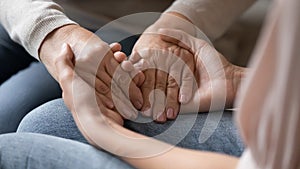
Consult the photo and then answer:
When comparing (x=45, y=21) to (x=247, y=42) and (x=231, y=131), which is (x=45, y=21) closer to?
(x=231, y=131)

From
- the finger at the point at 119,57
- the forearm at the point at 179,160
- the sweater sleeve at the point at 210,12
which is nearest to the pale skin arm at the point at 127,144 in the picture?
the forearm at the point at 179,160

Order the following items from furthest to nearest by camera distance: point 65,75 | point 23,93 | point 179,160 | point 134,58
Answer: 1. point 23,93
2. point 134,58
3. point 65,75
4. point 179,160

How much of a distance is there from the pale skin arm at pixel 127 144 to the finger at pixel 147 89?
0.21ft

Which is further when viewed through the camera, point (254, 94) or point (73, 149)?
point (73, 149)

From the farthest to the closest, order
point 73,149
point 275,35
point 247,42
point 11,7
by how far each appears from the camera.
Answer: point 247,42 < point 11,7 < point 73,149 < point 275,35

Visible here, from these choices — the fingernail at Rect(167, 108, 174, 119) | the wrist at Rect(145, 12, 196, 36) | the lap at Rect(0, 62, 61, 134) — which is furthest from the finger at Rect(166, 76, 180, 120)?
the lap at Rect(0, 62, 61, 134)

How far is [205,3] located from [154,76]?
0.86 feet

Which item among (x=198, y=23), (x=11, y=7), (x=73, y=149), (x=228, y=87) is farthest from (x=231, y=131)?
(x=11, y=7)

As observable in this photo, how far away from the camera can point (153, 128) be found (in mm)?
854

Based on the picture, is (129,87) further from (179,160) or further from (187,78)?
(179,160)

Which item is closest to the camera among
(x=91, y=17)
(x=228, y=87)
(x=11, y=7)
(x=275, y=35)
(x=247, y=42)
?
(x=275, y=35)

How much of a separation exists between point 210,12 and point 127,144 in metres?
0.49

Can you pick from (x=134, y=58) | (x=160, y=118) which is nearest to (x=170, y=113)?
(x=160, y=118)

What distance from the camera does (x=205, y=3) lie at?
114 cm
